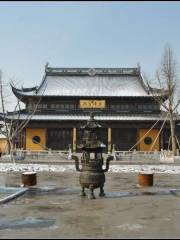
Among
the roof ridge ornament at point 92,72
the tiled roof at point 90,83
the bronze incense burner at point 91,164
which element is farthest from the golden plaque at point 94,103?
the bronze incense burner at point 91,164

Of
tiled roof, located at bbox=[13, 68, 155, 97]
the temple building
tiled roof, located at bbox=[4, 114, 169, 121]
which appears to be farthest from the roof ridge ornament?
tiled roof, located at bbox=[4, 114, 169, 121]

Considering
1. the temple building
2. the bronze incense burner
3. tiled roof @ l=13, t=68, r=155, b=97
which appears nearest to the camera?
the bronze incense burner

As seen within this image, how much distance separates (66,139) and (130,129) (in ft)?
22.1

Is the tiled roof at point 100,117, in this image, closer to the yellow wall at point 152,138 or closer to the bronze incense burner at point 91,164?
the yellow wall at point 152,138

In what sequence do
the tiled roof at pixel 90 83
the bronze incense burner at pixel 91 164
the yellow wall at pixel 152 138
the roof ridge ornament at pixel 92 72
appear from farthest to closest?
the roof ridge ornament at pixel 92 72, the tiled roof at pixel 90 83, the yellow wall at pixel 152 138, the bronze incense burner at pixel 91 164

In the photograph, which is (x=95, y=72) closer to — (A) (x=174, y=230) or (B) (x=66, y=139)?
(B) (x=66, y=139)

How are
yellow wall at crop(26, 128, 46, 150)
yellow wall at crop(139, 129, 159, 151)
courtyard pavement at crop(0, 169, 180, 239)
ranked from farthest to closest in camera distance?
1. yellow wall at crop(26, 128, 46, 150)
2. yellow wall at crop(139, 129, 159, 151)
3. courtyard pavement at crop(0, 169, 180, 239)

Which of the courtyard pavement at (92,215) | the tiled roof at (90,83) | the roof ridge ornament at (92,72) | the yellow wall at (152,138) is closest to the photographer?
the courtyard pavement at (92,215)

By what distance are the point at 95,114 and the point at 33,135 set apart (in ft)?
22.3

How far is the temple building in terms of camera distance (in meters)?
40.2

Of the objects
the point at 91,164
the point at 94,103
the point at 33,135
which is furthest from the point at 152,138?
the point at 91,164

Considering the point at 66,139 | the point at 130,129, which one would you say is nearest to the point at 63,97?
the point at 66,139

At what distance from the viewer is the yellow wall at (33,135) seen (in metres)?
40.8

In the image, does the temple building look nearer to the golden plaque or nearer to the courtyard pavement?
the golden plaque
